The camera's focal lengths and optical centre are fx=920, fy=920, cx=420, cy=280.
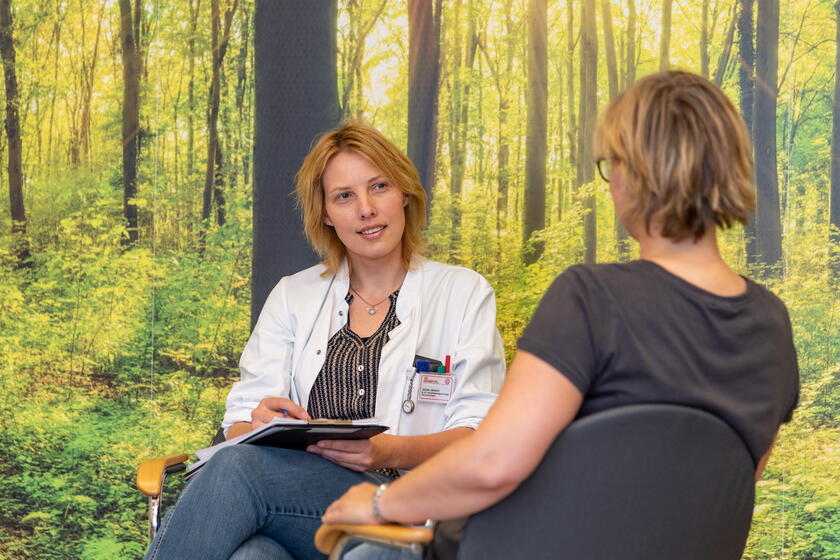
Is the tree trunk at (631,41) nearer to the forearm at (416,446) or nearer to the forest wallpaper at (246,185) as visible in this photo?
the forest wallpaper at (246,185)

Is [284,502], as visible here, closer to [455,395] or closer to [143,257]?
[455,395]

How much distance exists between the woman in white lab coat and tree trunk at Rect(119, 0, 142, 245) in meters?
2.27

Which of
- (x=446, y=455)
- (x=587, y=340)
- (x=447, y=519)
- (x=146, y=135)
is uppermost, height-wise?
(x=146, y=135)

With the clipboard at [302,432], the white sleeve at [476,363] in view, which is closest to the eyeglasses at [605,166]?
the clipboard at [302,432]

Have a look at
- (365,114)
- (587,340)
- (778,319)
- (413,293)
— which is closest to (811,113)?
(365,114)

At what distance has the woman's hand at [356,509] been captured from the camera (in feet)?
4.85

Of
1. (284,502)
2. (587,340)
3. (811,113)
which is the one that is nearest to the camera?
(587,340)

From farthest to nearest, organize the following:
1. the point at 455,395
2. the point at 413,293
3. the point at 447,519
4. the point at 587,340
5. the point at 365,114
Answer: the point at 365,114 → the point at 413,293 → the point at 455,395 → the point at 447,519 → the point at 587,340

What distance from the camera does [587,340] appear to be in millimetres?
1251

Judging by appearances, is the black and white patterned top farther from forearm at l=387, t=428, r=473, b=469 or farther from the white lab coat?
forearm at l=387, t=428, r=473, b=469

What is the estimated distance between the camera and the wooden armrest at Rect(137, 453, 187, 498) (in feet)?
7.09

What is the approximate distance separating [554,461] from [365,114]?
3.32 m

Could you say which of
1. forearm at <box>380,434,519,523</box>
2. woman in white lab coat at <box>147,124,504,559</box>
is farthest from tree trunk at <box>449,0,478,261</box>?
forearm at <box>380,434,519,523</box>

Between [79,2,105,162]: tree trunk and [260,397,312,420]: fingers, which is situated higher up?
[79,2,105,162]: tree trunk
